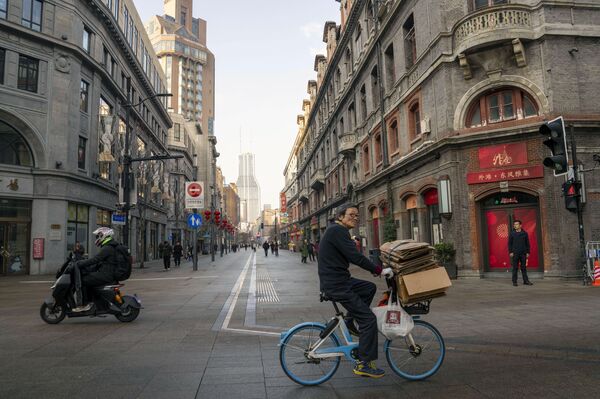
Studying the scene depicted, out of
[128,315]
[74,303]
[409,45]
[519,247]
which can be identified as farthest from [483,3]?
[74,303]

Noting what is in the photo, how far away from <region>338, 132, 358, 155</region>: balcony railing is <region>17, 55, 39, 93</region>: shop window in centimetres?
1892

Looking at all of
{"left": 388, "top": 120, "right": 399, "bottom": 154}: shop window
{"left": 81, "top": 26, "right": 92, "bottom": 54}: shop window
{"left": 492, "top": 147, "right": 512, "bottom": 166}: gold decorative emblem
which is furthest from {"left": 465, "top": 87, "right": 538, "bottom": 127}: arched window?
{"left": 81, "top": 26, "right": 92, "bottom": 54}: shop window

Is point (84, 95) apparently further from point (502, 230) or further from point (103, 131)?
point (502, 230)

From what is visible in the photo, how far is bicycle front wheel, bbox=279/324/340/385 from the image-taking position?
4.43m

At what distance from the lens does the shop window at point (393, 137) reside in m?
22.6

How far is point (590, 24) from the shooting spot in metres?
15.2

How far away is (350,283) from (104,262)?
5.66 m

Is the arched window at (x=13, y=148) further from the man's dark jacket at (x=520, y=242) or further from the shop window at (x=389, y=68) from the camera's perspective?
the man's dark jacket at (x=520, y=242)

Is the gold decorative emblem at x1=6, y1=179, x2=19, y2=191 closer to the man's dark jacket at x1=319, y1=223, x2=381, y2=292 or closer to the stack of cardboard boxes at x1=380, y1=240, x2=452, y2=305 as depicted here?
the man's dark jacket at x1=319, y1=223, x2=381, y2=292

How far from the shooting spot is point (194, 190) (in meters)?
25.5

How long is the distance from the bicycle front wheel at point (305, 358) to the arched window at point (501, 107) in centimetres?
1392

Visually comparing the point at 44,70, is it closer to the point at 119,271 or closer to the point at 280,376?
the point at 119,271

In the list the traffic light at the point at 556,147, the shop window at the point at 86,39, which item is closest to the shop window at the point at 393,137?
the traffic light at the point at 556,147

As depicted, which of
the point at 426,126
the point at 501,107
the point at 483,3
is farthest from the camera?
the point at 426,126
